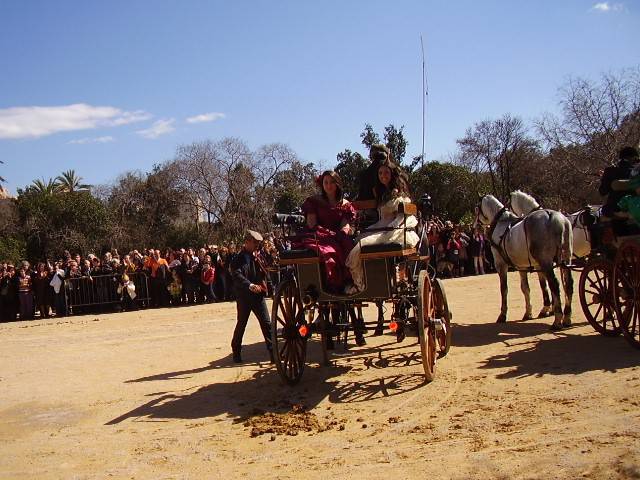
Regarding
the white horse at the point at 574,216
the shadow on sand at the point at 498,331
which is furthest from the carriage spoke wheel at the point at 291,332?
the white horse at the point at 574,216

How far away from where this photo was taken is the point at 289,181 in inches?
1565

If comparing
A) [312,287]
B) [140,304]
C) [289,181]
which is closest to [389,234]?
[312,287]

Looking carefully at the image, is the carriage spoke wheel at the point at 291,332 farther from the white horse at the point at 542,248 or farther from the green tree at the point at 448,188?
the green tree at the point at 448,188

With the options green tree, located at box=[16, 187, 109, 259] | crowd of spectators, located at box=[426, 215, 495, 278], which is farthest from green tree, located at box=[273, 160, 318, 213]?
crowd of spectators, located at box=[426, 215, 495, 278]

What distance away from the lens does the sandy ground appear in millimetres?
4465

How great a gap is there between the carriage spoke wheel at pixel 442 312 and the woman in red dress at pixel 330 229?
1.19 metres

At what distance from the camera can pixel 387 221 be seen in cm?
707

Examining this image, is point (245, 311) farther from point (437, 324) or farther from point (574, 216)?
point (574, 216)

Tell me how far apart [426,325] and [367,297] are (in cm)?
69

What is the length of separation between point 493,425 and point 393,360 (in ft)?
9.60

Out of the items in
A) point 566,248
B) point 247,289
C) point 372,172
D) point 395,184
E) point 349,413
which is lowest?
point 349,413

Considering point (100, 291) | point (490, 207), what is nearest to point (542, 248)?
point (490, 207)

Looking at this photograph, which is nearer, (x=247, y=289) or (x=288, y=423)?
(x=288, y=423)

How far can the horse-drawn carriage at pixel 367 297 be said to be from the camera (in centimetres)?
636
